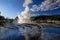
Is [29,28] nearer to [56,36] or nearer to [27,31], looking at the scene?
[27,31]

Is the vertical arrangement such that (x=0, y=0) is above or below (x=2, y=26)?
above

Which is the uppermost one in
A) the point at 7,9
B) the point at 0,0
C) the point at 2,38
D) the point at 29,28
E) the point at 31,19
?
the point at 0,0

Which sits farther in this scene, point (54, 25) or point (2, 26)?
point (2, 26)

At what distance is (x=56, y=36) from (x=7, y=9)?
0.77 meters

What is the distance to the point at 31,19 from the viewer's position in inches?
66.9

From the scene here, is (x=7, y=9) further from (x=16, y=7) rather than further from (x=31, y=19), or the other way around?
(x=31, y=19)

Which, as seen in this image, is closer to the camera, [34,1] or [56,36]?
[56,36]

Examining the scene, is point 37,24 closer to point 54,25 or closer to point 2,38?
point 54,25

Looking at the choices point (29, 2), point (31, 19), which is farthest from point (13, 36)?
point (29, 2)

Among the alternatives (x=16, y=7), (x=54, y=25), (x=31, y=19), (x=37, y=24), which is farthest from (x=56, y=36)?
(x=16, y=7)

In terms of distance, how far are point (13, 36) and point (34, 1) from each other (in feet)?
1.82

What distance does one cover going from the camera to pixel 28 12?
5.56 feet

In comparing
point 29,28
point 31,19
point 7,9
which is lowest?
point 29,28

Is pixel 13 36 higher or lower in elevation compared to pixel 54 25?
lower
